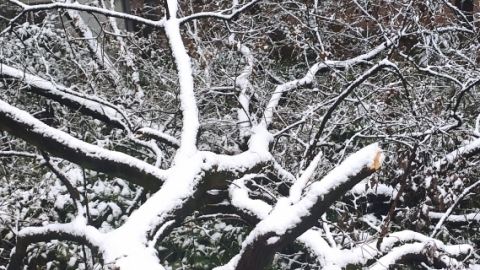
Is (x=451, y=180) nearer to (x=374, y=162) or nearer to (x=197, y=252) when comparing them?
(x=374, y=162)

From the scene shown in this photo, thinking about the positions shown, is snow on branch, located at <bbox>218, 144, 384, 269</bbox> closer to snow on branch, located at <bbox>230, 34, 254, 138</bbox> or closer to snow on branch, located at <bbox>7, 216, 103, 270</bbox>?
snow on branch, located at <bbox>7, 216, 103, 270</bbox>

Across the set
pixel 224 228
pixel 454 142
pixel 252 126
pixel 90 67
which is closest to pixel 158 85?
pixel 90 67

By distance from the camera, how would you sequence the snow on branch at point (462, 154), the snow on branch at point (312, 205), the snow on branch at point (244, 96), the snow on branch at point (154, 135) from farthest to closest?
the snow on branch at point (244, 96) < the snow on branch at point (462, 154) < the snow on branch at point (154, 135) < the snow on branch at point (312, 205)

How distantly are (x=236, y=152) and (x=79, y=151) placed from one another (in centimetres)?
189

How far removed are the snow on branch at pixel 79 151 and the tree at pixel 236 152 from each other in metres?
0.01

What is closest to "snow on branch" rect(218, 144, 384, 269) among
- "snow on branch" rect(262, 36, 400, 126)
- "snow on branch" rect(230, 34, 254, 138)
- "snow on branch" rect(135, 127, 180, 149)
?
"snow on branch" rect(135, 127, 180, 149)

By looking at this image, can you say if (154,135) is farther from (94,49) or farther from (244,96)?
(94,49)

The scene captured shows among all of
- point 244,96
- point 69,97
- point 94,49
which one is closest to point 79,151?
point 69,97

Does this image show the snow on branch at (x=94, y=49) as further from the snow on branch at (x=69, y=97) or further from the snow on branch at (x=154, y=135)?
the snow on branch at (x=154, y=135)

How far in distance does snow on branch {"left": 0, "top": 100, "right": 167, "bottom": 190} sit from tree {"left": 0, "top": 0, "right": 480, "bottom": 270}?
0.01 meters

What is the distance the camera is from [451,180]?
12.6 ft

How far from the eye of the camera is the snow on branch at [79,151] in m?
3.27

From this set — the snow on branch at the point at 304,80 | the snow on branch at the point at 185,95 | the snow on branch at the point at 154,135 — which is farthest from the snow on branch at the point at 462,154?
the snow on branch at the point at 154,135

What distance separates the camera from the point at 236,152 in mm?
4785
